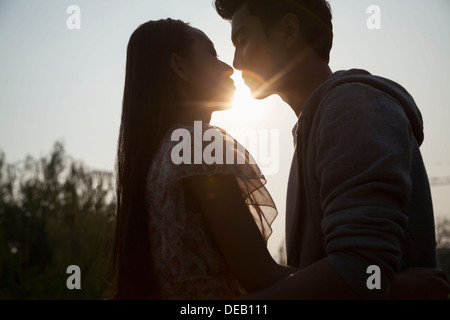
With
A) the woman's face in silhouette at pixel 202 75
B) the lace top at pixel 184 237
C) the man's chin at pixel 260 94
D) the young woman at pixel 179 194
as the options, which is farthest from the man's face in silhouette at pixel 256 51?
the lace top at pixel 184 237

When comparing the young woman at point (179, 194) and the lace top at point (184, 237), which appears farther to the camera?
the lace top at point (184, 237)

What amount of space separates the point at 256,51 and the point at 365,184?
4.57 feet

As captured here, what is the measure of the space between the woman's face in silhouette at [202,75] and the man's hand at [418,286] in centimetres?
133

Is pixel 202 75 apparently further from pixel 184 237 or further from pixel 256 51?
pixel 184 237

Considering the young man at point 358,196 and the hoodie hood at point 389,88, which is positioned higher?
the hoodie hood at point 389,88

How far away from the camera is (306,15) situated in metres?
2.65

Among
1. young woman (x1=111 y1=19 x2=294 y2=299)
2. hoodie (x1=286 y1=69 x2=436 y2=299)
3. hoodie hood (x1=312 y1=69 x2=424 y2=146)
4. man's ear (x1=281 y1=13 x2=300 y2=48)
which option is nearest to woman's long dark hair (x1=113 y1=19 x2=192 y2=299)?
young woman (x1=111 y1=19 x2=294 y2=299)

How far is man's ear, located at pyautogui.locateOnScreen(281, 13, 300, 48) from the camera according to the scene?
258 centimetres

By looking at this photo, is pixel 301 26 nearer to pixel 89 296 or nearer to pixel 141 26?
pixel 141 26

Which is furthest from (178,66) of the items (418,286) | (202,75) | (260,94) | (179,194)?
(418,286)

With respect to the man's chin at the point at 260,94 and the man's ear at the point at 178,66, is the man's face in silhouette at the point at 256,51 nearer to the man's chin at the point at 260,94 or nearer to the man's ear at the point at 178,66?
the man's chin at the point at 260,94

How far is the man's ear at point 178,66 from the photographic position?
230 centimetres

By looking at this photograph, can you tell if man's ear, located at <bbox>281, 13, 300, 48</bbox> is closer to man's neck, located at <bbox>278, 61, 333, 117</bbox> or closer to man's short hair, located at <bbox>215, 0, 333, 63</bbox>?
man's short hair, located at <bbox>215, 0, 333, 63</bbox>

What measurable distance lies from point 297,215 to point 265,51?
3.52ft
